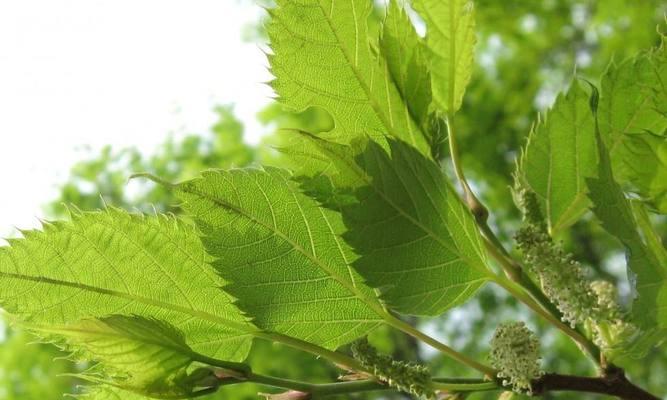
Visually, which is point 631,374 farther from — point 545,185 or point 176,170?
point 545,185

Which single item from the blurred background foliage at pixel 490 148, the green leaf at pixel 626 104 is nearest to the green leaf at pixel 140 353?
the green leaf at pixel 626 104

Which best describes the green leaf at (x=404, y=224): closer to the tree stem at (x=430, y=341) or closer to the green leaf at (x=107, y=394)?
the tree stem at (x=430, y=341)

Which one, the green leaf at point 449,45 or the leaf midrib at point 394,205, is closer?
the leaf midrib at point 394,205

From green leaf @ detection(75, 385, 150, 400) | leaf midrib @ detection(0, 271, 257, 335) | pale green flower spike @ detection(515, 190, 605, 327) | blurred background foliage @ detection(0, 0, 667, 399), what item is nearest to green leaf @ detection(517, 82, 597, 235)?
pale green flower spike @ detection(515, 190, 605, 327)

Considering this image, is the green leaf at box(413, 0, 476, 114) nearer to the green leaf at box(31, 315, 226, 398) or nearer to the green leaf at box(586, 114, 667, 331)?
the green leaf at box(586, 114, 667, 331)

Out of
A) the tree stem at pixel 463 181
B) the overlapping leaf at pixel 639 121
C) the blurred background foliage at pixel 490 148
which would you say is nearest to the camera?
the overlapping leaf at pixel 639 121

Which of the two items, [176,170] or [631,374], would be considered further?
[631,374]

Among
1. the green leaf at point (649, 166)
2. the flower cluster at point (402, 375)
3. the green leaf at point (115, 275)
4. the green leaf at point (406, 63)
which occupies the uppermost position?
the green leaf at point (406, 63)

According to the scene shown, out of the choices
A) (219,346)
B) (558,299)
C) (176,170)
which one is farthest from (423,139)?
(176,170)
